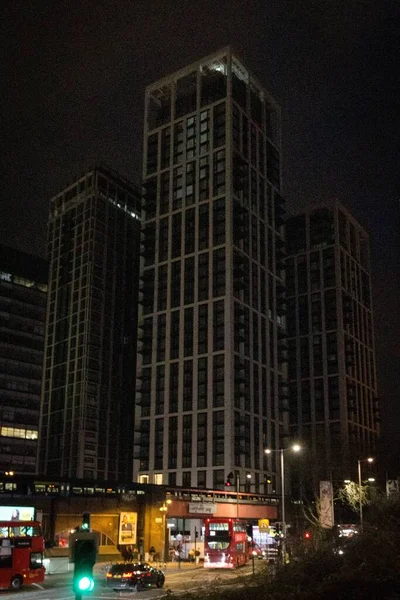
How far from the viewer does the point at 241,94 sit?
134000mm

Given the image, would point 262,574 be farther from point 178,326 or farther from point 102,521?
point 178,326

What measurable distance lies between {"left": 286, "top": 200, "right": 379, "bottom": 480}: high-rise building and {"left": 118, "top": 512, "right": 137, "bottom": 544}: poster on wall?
7148 cm

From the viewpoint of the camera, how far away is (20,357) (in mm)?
139125

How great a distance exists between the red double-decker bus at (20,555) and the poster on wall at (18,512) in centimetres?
1309

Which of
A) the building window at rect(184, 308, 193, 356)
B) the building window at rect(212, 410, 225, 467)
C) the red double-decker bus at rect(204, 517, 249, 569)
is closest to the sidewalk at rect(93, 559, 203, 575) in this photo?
the red double-decker bus at rect(204, 517, 249, 569)

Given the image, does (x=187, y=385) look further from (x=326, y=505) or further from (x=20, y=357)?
(x=326, y=505)

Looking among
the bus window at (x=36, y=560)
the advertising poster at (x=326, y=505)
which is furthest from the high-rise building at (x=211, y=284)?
A: the bus window at (x=36, y=560)

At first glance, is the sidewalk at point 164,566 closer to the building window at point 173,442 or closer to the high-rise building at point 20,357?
the building window at point 173,442

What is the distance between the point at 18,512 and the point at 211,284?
66405mm

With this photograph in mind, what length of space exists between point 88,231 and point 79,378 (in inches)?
1304

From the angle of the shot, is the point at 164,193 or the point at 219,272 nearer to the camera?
the point at 219,272

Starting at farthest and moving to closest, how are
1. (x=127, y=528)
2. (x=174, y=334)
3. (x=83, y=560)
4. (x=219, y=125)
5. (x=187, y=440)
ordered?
(x=219, y=125), (x=174, y=334), (x=187, y=440), (x=127, y=528), (x=83, y=560)

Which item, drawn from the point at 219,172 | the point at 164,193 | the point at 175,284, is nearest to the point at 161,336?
the point at 175,284

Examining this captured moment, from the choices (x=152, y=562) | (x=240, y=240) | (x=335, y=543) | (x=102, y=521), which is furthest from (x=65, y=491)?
(x=240, y=240)
